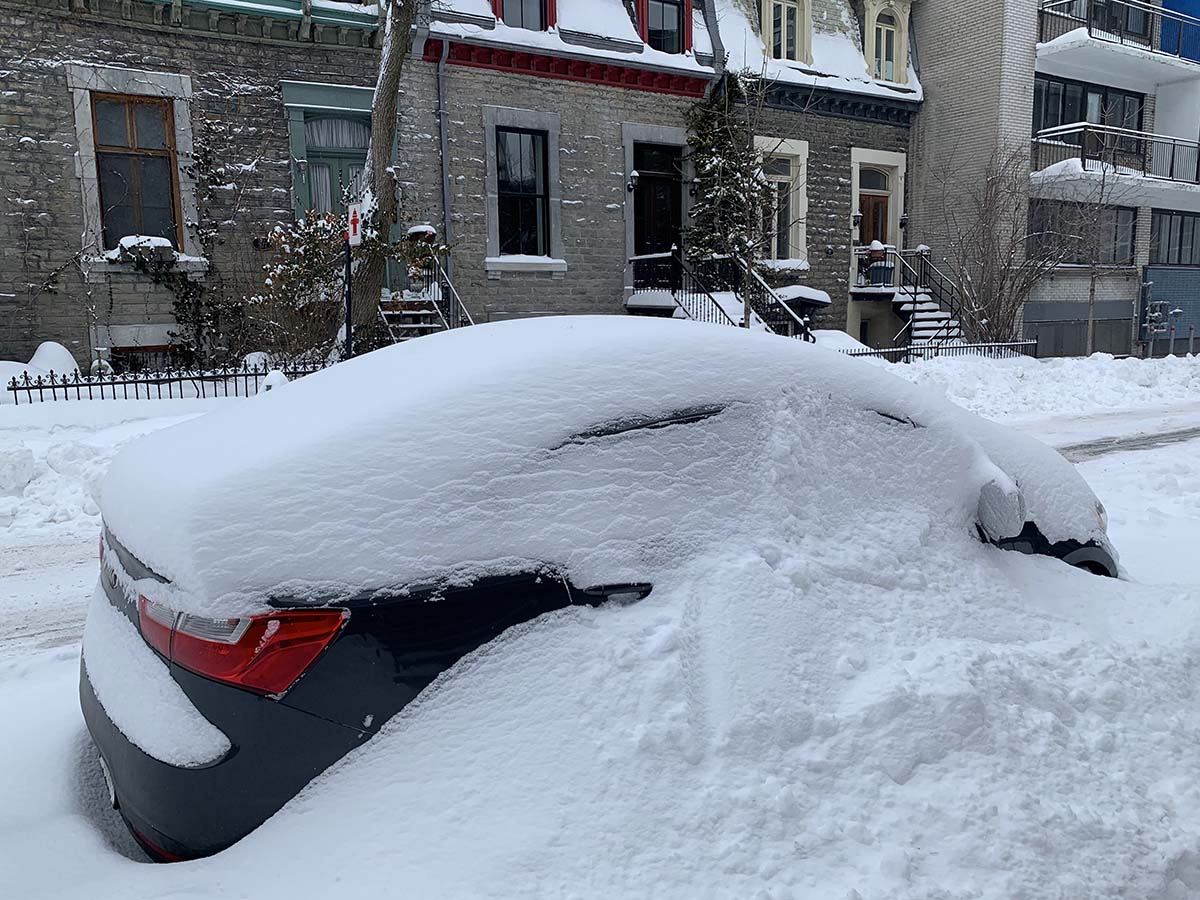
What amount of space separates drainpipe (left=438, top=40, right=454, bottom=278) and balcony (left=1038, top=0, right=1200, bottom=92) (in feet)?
48.8

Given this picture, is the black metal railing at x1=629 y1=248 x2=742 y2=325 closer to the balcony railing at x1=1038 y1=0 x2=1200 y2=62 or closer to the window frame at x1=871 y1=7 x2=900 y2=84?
the window frame at x1=871 y1=7 x2=900 y2=84

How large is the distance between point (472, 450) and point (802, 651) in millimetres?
1107

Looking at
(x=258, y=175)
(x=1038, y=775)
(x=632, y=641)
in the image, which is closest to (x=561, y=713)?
(x=632, y=641)

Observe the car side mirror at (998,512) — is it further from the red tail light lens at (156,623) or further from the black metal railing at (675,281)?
the black metal railing at (675,281)

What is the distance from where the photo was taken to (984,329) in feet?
65.1

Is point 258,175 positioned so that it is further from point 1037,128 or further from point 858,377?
point 1037,128

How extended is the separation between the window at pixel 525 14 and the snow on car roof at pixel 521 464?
48.8ft

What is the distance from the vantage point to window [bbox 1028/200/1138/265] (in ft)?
69.6

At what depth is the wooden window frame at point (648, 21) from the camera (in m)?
17.5

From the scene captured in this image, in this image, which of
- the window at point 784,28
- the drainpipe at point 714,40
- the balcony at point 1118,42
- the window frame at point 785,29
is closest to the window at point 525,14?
the drainpipe at point 714,40

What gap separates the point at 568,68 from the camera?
1675cm

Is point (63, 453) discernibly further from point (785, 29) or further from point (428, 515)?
point (785, 29)

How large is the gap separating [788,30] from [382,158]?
11053 millimetres

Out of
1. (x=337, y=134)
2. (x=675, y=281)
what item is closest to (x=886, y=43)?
(x=675, y=281)
